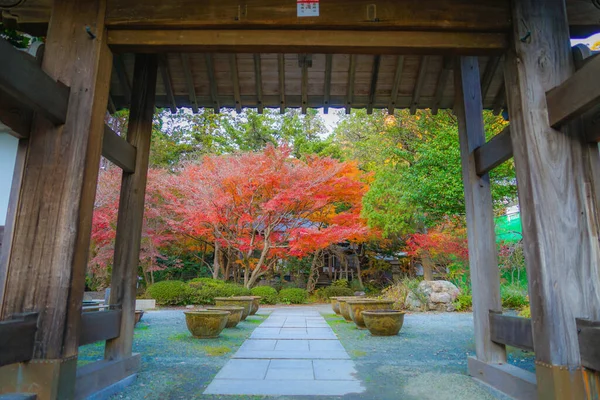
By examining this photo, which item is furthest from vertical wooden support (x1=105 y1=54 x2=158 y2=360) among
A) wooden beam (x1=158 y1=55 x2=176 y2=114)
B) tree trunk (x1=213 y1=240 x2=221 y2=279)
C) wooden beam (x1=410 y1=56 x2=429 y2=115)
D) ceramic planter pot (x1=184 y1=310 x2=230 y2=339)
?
tree trunk (x1=213 y1=240 x2=221 y2=279)

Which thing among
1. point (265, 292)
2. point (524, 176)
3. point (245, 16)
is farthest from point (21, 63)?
point (265, 292)

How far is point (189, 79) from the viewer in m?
3.74

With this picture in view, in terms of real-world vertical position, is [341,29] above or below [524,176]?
above

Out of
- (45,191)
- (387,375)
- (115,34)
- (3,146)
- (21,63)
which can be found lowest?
(387,375)

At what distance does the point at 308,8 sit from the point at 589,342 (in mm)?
2527

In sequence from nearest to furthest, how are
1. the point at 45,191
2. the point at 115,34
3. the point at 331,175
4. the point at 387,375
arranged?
the point at 45,191 < the point at 115,34 < the point at 387,375 < the point at 331,175

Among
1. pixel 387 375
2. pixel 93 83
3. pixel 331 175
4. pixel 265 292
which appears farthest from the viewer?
pixel 265 292

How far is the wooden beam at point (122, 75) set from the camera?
138 inches

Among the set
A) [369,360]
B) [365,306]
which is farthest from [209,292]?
[369,360]

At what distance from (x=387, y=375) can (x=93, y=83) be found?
3320 millimetres

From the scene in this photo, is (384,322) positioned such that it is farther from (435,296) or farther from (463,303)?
(463,303)

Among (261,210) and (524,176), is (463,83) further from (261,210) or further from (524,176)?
(261,210)

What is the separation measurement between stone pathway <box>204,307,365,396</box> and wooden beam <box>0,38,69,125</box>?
225 cm

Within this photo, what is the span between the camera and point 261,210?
11.8 m
